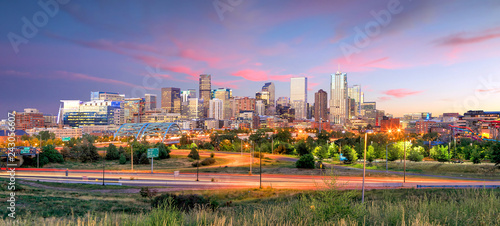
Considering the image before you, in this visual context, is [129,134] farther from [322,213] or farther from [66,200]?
[322,213]

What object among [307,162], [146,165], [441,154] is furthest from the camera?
[146,165]

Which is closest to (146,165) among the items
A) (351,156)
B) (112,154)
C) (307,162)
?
(112,154)

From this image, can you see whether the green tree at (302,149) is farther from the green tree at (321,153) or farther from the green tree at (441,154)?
the green tree at (441,154)

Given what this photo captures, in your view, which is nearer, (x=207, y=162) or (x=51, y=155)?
(x=51, y=155)

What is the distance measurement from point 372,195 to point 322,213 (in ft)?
82.9

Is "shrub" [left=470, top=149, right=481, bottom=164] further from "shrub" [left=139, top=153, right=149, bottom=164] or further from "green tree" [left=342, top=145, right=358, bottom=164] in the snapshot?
"shrub" [left=139, top=153, right=149, bottom=164]

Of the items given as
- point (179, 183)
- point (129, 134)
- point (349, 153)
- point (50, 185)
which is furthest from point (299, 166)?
point (129, 134)

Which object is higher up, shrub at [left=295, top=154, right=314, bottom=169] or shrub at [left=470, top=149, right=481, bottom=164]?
shrub at [left=470, top=149, right=481, bottom=164]

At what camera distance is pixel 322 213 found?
28.9 feet

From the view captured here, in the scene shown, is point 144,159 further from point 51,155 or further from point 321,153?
point 321,153

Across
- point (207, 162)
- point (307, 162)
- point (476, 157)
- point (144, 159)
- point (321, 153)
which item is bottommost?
point (207, 162)

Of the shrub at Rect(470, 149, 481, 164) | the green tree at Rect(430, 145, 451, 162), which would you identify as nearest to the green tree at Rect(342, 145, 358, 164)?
the green tree at Rect(430, 145, 451, 162)

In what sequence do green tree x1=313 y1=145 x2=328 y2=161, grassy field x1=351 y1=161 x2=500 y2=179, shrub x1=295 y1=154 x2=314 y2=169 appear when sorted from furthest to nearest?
green tree x1=313 y1=145 x2=328 y2=161
shrub x1=295 y1=154 x2=314 y2=169
grassy field x1=351 y1=161 x2=500 y2=179

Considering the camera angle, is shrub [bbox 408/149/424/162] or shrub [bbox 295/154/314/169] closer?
shrub [bbox 295/154/314/169]
